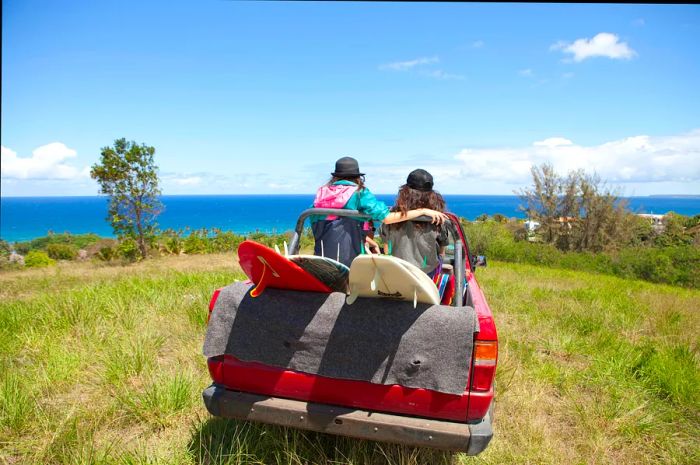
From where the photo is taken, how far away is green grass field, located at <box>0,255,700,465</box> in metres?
2.86

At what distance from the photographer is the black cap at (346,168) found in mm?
3461

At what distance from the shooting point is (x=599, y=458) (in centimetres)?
304

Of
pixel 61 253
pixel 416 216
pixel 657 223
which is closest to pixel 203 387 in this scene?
pixel 416 216

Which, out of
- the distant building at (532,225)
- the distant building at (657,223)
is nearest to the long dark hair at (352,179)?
the distant building at (532,225)

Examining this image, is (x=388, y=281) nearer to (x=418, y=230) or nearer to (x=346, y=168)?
(x=418, y=230)

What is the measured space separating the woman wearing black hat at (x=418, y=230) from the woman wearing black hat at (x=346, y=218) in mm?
99

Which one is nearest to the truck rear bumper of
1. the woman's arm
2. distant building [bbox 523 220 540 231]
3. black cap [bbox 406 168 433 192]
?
the woman's arm

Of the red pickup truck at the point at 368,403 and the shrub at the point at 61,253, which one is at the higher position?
the red pickup truck at the point at 368,403

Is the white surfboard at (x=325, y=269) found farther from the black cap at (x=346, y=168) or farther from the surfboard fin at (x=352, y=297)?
the black cap at (x=346, y=168)

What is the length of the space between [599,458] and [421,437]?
67.7 inches

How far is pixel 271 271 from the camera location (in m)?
2.33

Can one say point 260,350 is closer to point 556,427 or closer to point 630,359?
point 556,427

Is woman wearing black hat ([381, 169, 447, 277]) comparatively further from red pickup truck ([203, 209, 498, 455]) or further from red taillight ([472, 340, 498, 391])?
red taillight ([472, 340, 498, 391])

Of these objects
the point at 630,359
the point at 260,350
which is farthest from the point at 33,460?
the point at 630,359
